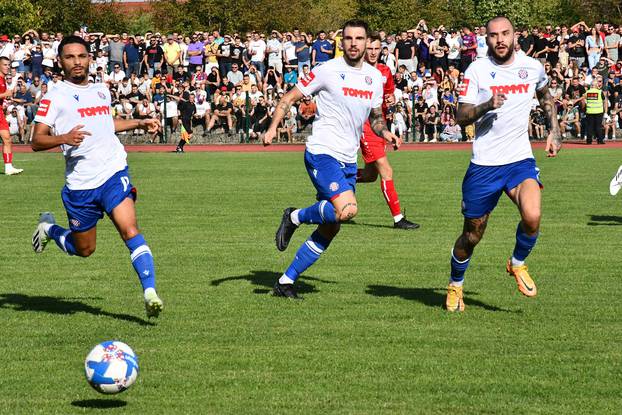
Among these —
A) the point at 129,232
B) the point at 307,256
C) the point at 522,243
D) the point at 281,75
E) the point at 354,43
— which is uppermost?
the point at 354,43

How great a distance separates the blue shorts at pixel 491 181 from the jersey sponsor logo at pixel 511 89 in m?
0.57

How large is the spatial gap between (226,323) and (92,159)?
1721mm

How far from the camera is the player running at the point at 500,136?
8.94m

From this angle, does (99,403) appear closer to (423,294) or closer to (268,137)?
(268,137)

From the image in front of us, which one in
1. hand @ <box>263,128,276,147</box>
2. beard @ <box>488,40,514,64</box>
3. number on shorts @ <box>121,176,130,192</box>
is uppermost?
beard @ <box>488,40,514,64</box>

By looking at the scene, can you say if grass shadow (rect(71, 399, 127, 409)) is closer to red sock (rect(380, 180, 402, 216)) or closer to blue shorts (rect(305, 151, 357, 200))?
blue shorts (rect(305, 151, 357, 200))

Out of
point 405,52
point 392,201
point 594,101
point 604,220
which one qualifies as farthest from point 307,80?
point 405,52

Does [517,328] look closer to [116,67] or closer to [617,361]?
[617,361]

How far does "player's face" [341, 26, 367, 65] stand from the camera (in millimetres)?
9656

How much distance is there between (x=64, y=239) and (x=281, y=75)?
2997 cm

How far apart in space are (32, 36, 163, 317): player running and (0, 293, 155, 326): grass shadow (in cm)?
62

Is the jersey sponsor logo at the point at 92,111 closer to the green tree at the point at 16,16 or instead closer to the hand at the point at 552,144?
the hand at the point at 552,144

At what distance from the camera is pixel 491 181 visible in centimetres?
907

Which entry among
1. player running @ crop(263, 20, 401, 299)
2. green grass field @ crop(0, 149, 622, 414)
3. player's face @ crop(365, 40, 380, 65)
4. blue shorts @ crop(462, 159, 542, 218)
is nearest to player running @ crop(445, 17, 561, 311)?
blue shorts @ crop(462, 159, 542, 218)
